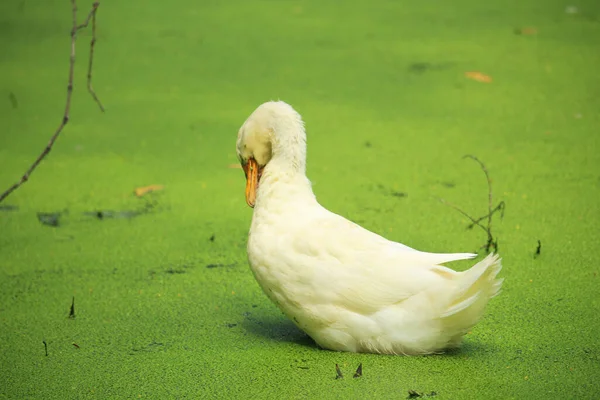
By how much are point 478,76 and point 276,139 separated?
2410 millimetres

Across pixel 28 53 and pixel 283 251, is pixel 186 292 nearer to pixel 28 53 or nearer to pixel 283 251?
pixel 283 251

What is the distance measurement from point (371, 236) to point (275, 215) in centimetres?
25

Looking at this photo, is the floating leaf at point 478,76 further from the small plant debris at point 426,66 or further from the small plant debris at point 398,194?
the small plant debris at point 398,194

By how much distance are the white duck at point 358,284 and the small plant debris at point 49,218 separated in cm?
120

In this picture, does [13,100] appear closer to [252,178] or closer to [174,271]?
[174,271]

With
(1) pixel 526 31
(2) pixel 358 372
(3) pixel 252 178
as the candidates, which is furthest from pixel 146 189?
(1) pixel 526 31

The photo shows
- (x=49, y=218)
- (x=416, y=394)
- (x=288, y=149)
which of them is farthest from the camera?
(x=49, y=218)

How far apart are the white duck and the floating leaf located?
2419 mm

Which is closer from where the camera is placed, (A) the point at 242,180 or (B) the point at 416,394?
(B) the point at 416,394

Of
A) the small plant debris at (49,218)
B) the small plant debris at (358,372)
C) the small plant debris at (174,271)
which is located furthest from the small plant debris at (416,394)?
the small plant debris at (49,218)

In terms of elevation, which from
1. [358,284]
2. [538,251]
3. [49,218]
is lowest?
[49,218]

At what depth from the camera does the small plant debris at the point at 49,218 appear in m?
3.14

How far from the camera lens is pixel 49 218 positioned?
10.5ft

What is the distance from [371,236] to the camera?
217 cm
